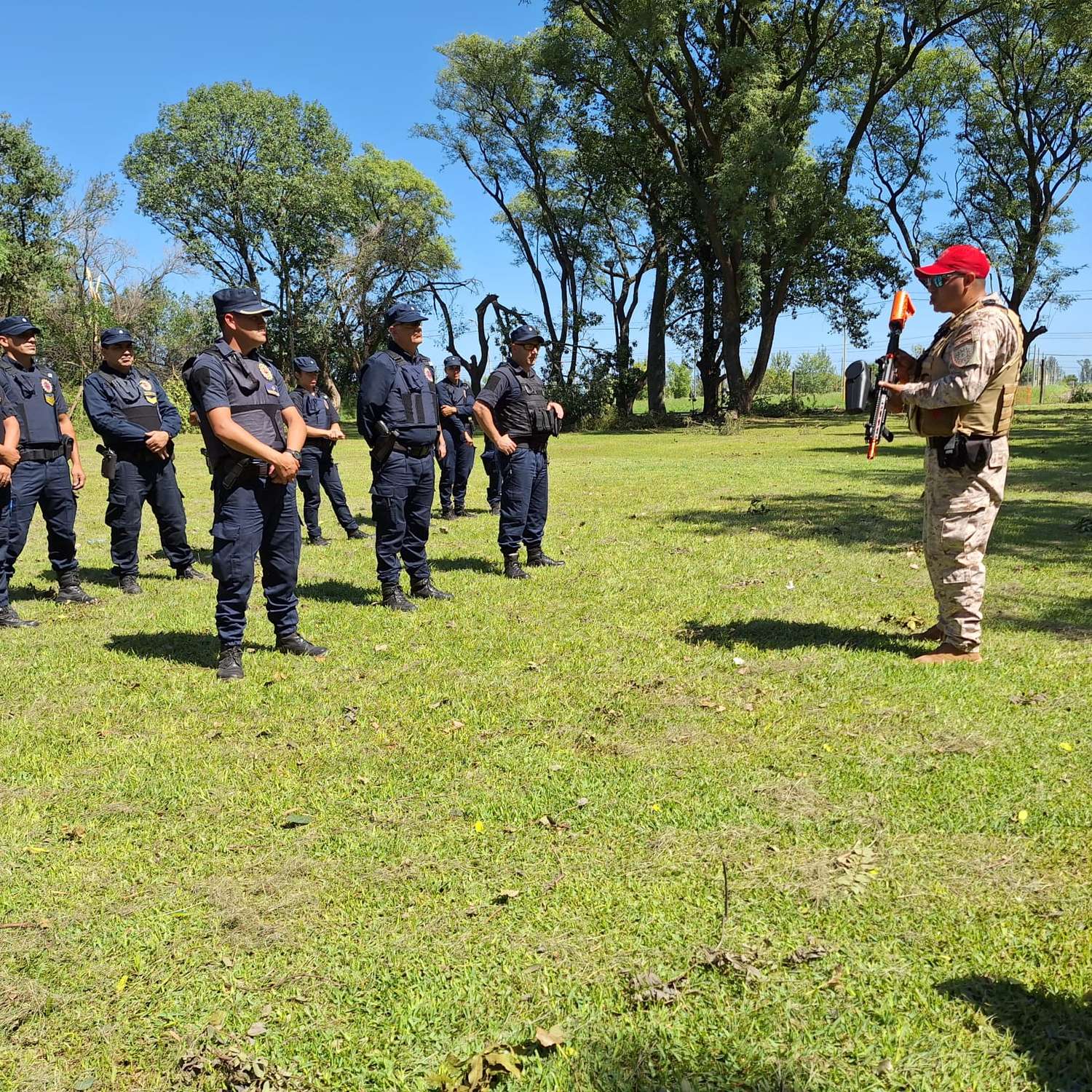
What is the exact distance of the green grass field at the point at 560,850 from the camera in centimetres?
261

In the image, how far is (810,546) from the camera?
9703 mm

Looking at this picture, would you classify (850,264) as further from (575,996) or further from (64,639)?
(575,996)

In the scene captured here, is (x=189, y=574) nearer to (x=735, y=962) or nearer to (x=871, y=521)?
(x=735, y=962)

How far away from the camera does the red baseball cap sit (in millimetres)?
5230

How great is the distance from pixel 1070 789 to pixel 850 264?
35.6 m

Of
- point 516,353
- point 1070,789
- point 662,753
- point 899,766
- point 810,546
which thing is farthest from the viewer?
point 810,546

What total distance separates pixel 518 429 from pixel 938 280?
4053mm

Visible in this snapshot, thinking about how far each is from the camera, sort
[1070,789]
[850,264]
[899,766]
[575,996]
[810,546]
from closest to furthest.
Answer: [575,996]
[1070,789]
[899,766]
[810,546]
[850,264]

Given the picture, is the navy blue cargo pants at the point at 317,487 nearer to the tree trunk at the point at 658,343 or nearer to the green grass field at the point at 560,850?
the green grass field at the point at 560,850

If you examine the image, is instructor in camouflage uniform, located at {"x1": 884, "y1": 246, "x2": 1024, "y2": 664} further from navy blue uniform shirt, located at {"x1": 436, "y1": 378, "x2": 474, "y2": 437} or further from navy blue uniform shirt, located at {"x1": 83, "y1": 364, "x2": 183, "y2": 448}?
navy blue uniform shirt, located at {"x1": 436, "y1": 378, "x2": 474, "y2": 437}

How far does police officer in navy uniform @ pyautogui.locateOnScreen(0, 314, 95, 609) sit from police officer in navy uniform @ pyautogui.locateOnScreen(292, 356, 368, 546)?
296 centimetres

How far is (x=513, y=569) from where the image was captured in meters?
8.59

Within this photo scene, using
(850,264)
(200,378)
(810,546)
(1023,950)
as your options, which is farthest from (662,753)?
(850,264)

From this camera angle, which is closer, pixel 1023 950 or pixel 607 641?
pixel 1023 950
